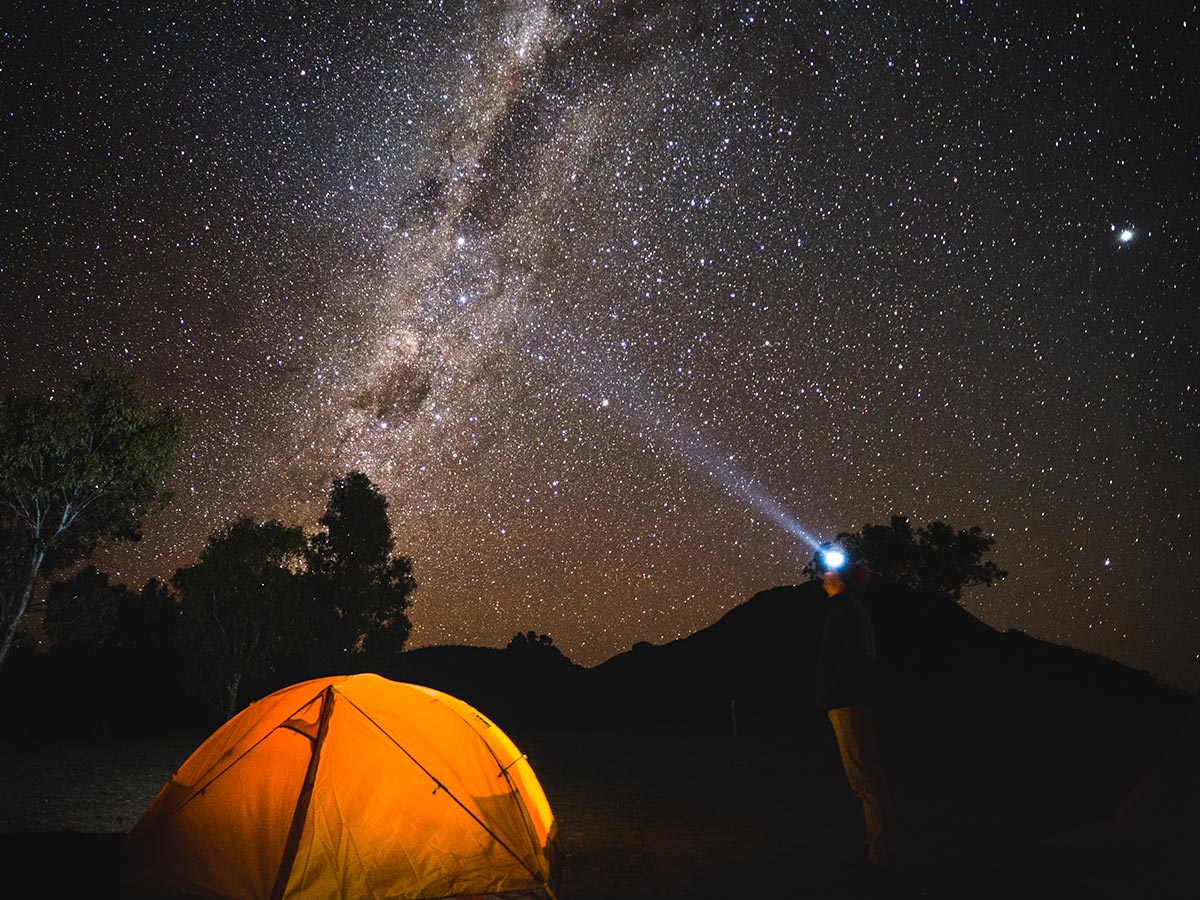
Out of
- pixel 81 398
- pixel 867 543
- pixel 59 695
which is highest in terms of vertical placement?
pixel 867 543

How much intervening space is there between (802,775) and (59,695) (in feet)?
138

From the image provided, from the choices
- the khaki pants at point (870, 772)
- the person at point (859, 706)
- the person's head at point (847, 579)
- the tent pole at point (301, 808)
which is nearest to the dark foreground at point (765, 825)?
the khaki pants at point (870, 772)

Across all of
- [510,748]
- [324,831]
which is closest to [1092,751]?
[510,748]

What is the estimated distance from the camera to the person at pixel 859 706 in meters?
6.06

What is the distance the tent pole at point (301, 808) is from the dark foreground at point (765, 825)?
1442 mm

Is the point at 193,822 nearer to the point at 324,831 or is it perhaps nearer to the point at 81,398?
the point at 324,831

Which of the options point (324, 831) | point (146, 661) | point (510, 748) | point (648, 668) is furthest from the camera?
point (648, 668)

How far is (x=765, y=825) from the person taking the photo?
9188mm

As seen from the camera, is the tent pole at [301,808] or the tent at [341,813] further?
the tent at [341,813]

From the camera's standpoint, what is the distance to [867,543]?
143 ft

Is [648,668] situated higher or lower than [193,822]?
higher

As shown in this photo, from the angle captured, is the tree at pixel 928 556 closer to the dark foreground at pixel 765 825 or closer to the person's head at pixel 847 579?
the dark foreground at pixel 765 825

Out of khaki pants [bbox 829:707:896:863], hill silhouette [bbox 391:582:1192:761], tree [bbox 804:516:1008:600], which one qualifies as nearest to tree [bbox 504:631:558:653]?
hill silhouette [bbox 391:582:1192:761]

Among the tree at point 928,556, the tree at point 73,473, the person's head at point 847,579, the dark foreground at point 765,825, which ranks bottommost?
the dark foreground at point 765,825
